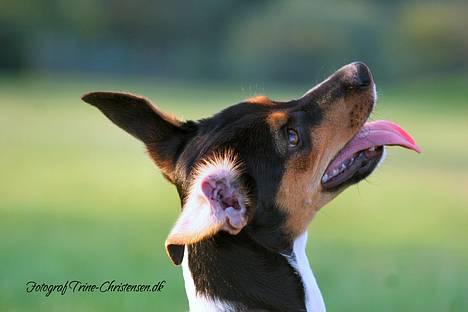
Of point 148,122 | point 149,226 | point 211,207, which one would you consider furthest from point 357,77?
point 149,226

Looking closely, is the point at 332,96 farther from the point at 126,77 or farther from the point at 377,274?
the point at 126,77

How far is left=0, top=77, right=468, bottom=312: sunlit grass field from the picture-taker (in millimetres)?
8227

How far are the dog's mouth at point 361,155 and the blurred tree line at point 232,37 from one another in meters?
34.4

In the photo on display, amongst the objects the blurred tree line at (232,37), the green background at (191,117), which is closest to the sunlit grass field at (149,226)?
the green background at (191,117)

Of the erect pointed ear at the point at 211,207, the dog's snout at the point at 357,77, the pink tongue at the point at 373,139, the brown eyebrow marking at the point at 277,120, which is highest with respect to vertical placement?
the dog's snout at the point at 357,77

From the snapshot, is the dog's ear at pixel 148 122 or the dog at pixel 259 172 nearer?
the dog at pixel 259 172

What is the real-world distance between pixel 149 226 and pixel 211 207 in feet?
24.5

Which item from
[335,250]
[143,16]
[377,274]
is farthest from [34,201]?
[143,16]

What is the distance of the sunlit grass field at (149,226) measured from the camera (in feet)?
27.0

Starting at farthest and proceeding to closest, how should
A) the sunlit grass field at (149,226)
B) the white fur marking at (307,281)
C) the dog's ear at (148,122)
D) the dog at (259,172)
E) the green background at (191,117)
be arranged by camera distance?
the green background at (191,117) → the sunlit grass field at (149,226) → the dog's ear at (148,122) → the white fur marking at (307,281) → the dog at (259,172)

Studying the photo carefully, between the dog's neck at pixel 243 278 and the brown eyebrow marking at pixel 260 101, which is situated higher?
the brown eyebrow marking at pixel 260 101

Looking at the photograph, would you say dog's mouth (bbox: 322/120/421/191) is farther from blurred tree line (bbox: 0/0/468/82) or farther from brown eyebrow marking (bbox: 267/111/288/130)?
blurred tree line (bbox: 0/0/468/82)

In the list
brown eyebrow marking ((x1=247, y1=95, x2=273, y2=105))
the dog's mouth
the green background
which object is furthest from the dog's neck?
the green background

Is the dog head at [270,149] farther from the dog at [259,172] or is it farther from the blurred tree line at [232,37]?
the blurred tree line at [232,37]
